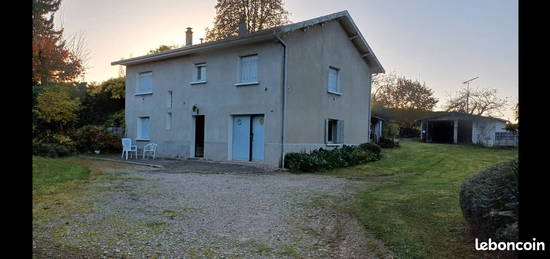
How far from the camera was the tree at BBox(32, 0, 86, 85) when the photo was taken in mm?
19125

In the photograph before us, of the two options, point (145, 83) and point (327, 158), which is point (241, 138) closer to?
point (327, 158)

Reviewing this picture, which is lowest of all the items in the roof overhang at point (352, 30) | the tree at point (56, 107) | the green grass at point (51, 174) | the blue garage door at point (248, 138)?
the green grass at point (51, 174)

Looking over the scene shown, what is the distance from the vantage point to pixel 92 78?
25.9 m

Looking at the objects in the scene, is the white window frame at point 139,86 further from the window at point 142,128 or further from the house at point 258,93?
the window at point 142,128

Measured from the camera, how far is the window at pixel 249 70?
14.6 meters

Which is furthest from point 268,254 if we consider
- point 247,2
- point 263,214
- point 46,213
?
point 247,2

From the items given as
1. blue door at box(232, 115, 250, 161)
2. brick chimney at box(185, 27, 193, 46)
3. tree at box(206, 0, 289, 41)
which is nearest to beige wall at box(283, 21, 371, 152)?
blue door at box(232, 115, 250, 161)

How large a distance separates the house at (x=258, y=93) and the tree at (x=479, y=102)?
1155 inches

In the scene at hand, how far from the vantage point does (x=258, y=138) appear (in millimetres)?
14430

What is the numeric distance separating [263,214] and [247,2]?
2739 centimetres

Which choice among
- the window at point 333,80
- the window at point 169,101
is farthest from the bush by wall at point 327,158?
the window at point 169,101

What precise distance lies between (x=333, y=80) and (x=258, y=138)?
5.04 m

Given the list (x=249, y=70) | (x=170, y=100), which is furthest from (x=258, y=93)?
(x=170, y=100)

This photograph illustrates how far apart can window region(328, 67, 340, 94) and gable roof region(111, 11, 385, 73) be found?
2.24 meters
